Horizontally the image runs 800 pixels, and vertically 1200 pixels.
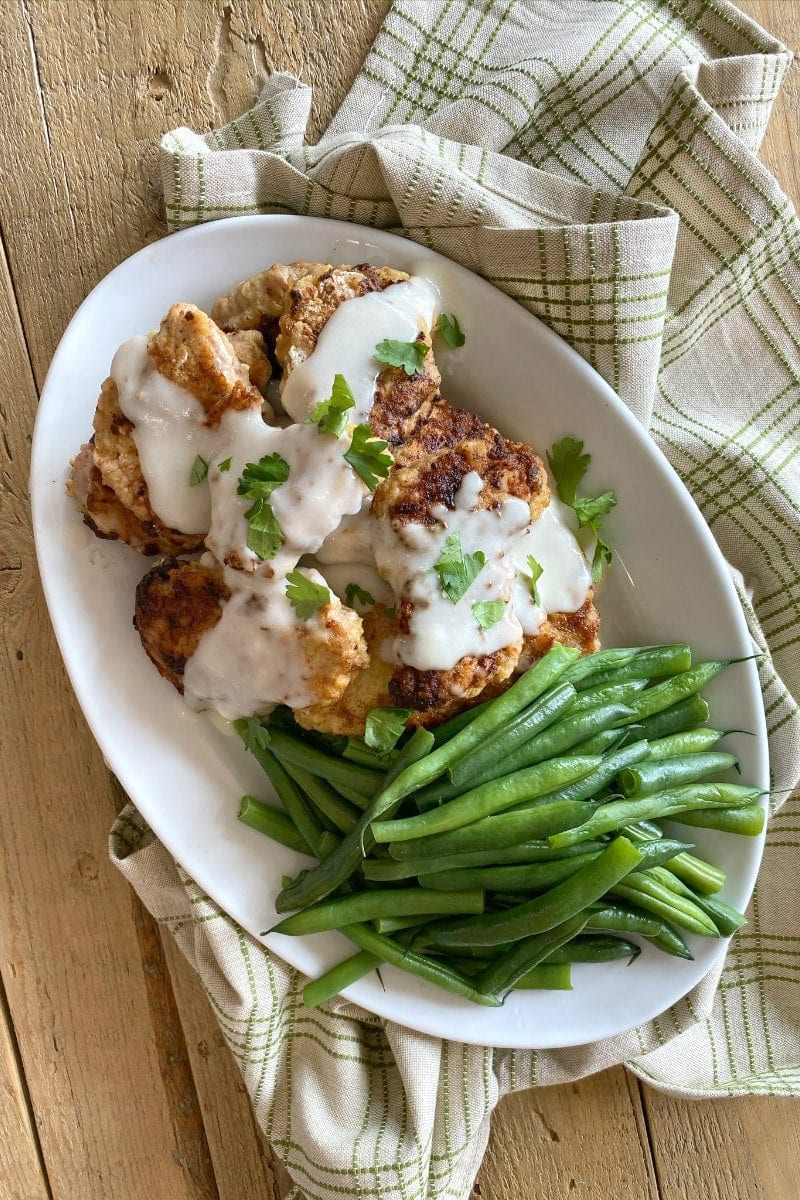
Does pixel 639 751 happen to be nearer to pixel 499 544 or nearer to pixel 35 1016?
pixel 499 544

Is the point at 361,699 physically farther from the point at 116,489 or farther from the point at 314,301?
the point at 314,301

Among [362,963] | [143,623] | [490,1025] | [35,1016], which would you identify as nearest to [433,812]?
[362,963]

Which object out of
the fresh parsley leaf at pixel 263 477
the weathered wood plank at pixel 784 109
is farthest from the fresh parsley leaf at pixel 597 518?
the weathered wood plank at pixel 784 109

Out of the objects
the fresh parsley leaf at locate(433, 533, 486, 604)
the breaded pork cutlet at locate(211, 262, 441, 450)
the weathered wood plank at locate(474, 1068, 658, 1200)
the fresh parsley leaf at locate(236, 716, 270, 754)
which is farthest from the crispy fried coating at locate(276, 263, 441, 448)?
the weathered wood plank at locate(474, 1068, 658, 1200)

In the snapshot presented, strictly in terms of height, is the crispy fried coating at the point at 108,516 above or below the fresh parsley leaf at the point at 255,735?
above

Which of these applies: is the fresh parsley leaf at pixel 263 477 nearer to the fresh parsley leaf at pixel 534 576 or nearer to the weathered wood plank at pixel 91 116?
the fresh parsley leaf at pixel 534 576

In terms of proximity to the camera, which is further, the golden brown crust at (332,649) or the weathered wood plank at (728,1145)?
the weathered wood plank at (728,1145)

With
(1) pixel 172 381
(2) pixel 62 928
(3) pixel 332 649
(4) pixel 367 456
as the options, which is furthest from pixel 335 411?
(2) pixel 62 928
